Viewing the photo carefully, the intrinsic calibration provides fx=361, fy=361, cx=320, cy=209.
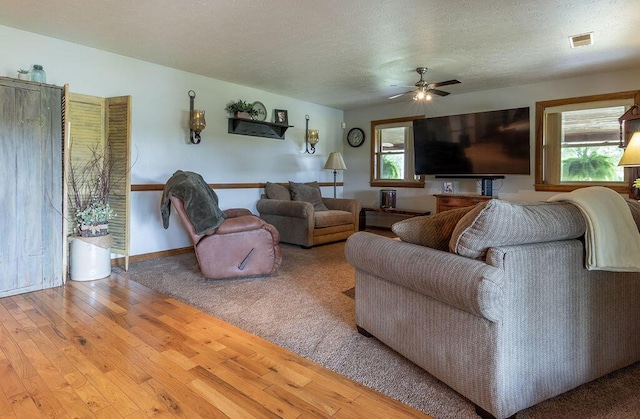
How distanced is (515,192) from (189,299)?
4472 millimetres

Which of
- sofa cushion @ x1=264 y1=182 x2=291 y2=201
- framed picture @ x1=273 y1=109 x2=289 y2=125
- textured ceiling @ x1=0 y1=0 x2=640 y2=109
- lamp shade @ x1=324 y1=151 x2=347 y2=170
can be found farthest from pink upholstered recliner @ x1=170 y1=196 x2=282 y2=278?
lamp shade @ x1=324 y1=151 x2=347 y2=170

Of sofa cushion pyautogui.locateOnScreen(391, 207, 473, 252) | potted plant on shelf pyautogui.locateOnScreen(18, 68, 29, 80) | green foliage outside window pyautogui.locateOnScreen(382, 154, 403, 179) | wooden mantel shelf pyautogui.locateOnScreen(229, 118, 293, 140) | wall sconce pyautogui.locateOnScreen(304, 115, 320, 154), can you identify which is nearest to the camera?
sofa cushion pyautogui.locateOnScreen(391, 207, 473, 252)

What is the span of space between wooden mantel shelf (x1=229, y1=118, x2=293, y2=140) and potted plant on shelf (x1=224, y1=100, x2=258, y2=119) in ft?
0.21

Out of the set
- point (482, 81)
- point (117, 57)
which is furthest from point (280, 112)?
point (482, 81)

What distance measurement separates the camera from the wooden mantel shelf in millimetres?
4902

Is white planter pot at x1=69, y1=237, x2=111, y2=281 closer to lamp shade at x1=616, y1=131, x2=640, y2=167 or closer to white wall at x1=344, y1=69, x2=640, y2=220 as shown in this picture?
white wall at x1=344, y1=69, x2=640, y2=220

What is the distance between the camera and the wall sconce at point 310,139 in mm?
5953

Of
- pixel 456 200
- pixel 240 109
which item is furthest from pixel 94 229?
pixel 456 200

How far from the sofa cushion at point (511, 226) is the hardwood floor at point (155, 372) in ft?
2.37

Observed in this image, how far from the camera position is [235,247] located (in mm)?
3205

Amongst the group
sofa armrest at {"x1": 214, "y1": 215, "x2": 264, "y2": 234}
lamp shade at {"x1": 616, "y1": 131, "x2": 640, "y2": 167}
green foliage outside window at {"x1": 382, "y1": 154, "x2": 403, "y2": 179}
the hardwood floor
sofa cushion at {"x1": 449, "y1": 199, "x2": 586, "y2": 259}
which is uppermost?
green foliage outside window at {"x1": 382, "y1": 154, "x2": 403, "y2": 179}

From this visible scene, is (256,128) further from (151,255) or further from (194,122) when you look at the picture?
(151,255)

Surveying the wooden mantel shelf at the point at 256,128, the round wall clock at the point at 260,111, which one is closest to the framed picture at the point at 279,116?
the wooden mantel shelf at the point at 256,128

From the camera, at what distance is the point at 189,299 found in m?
2.77
